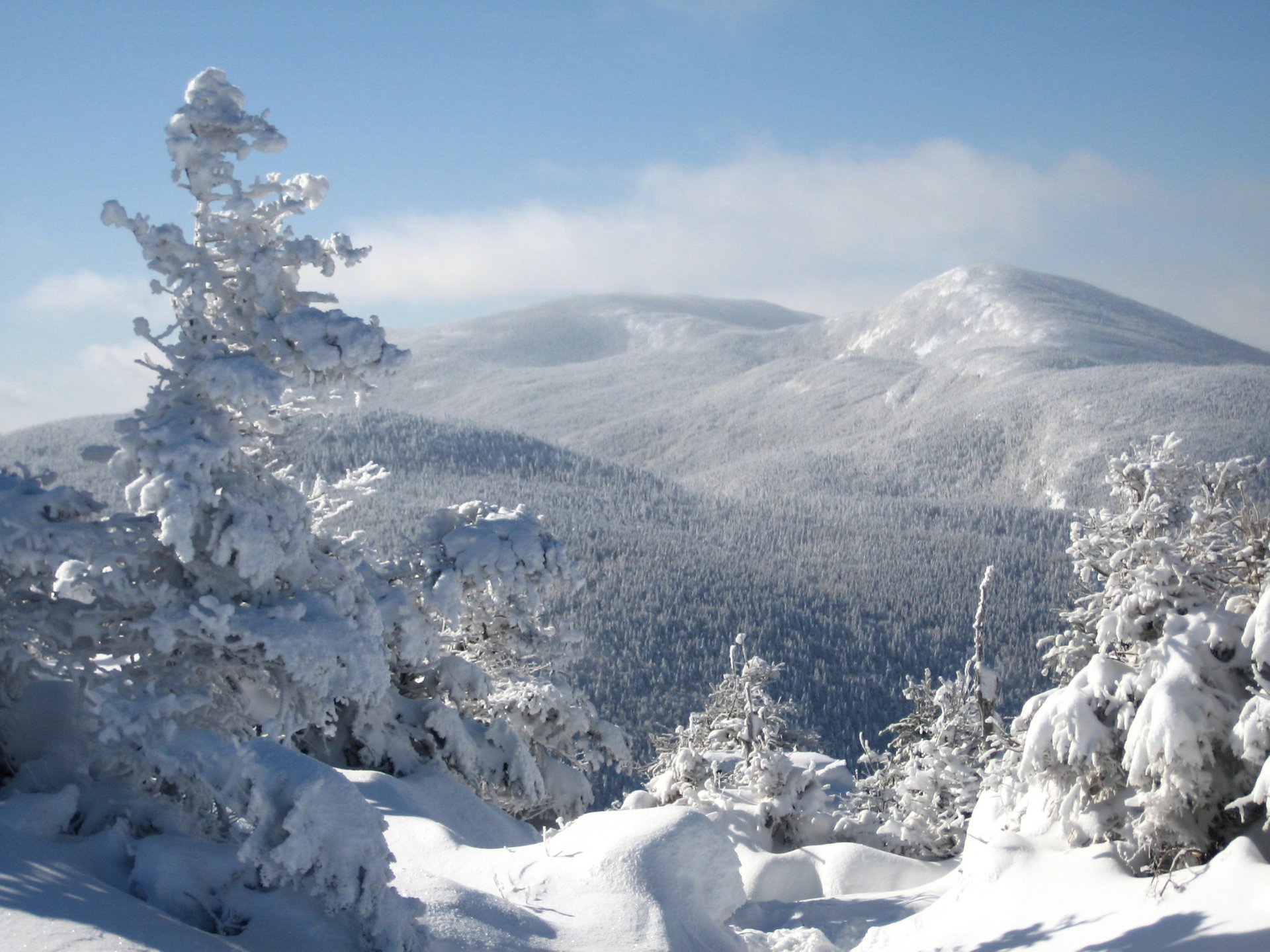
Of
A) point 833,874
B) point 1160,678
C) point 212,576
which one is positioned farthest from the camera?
point 833,874

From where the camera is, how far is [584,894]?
936 centimetres

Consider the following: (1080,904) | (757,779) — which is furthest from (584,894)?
(757,779)

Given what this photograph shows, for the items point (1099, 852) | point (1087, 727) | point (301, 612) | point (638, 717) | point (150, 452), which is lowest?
point (638, 717)

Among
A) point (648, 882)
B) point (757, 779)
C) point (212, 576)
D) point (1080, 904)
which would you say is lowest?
point (757, 779)

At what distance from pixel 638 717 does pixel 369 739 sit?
202 ft

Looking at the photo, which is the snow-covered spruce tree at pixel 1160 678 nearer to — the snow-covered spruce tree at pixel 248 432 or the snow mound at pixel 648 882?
the snow mound at pixel 648 882

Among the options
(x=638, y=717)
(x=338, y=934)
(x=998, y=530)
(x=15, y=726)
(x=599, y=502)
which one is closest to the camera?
(x=338, y=934)

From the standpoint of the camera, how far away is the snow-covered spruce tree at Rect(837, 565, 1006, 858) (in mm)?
18938

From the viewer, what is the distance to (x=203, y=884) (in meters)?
8.07

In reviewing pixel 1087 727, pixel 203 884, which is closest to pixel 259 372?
pixel 203 884

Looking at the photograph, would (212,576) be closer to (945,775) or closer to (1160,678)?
(1160,678)

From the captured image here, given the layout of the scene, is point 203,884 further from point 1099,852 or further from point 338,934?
point 1099,852

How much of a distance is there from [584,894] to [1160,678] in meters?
6.37

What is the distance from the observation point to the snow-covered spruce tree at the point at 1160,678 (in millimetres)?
8672
